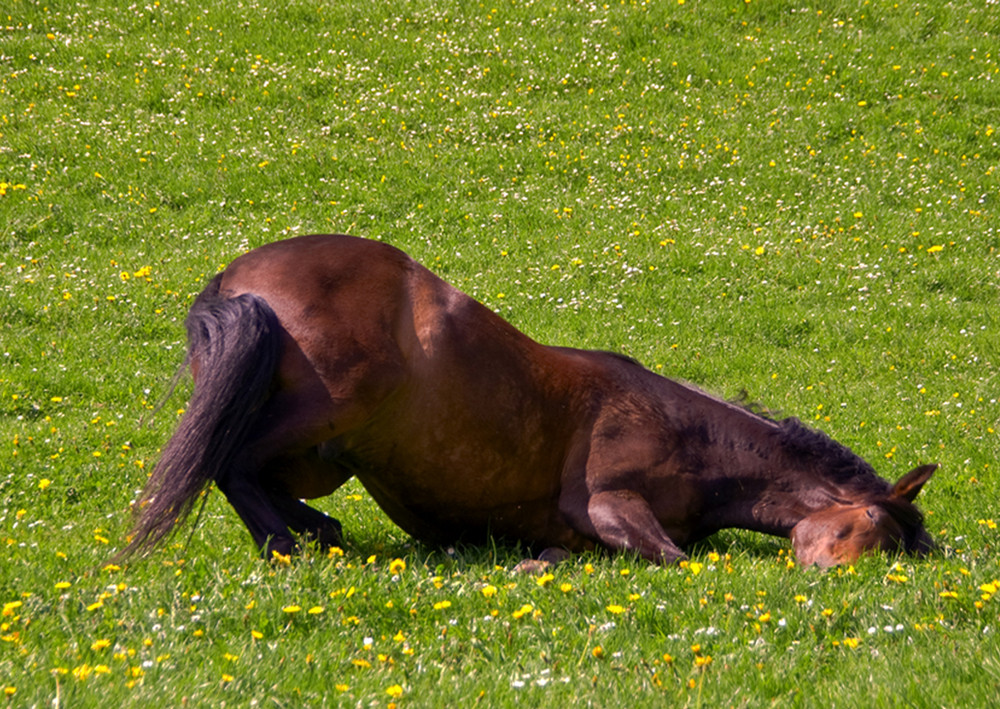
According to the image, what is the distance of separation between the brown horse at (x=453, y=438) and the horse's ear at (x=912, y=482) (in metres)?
0.01

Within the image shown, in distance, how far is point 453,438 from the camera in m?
5.89

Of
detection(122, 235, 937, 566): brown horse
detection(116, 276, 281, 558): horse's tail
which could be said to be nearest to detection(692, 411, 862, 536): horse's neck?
detection(122, 235, 937, 566): brown horse

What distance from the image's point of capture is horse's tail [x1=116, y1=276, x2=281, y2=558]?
516 centimetres

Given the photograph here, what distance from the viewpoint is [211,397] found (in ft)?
17.4

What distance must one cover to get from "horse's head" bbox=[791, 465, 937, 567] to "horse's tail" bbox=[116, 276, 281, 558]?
3255mm

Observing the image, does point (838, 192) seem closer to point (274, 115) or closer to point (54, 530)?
point (274, 115)

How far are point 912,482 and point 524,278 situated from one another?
25.8 ft

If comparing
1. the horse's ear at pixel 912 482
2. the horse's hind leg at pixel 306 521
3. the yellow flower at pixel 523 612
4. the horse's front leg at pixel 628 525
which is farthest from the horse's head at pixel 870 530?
the horse's hind leg at pixel 306 521

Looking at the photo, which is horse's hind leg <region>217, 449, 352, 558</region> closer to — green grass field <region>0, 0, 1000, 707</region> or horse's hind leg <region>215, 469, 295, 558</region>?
horse's hind leg <region>215, 469, 295, 558</region>

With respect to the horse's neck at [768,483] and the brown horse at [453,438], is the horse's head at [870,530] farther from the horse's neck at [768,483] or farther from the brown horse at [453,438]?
the horse's neck at [768,483]

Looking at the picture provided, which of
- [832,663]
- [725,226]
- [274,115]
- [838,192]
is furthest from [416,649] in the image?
[274,115]

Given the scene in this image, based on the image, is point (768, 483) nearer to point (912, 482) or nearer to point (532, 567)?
point (912, 482)

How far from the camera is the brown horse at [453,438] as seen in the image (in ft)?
17.8

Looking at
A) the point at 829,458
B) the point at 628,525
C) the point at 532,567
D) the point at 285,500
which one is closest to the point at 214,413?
the point at 285,500
